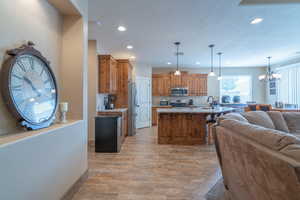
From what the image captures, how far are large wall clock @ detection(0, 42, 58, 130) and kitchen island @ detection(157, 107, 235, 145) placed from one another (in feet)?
9.80

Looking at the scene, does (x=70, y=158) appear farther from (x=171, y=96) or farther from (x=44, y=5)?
(x=171, y=96)

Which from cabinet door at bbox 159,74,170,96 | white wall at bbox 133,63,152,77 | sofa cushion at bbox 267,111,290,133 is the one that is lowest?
sofa cushion at bbox 267,111,290,133

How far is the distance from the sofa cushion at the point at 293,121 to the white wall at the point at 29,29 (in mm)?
3996

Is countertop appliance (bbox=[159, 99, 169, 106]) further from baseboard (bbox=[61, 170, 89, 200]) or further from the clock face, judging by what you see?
the clock face

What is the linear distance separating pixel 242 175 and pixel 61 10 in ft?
9.26

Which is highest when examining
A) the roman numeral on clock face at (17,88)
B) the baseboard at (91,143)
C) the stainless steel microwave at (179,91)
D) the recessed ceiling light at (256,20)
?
the recessed ceiling light at (256,20)

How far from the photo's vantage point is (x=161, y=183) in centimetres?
230

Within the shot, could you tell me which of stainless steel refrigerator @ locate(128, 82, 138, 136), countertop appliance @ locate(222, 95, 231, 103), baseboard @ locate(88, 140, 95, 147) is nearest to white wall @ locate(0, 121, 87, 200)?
baseboard @ locate(88, 140, 95, 147)

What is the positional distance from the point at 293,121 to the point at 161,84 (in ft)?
17.3

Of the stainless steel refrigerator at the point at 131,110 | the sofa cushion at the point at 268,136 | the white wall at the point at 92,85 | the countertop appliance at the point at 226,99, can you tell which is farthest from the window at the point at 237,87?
the sofa cushion at the point at 268,136

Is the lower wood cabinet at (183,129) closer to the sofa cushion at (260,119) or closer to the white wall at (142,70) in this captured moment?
the sofa cushion at (260,119)

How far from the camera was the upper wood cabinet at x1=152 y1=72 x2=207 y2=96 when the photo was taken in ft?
24.8

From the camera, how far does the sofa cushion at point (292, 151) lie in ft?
2.84

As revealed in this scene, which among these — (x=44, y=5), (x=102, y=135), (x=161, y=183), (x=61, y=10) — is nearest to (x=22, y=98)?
(x=44, y=5)
